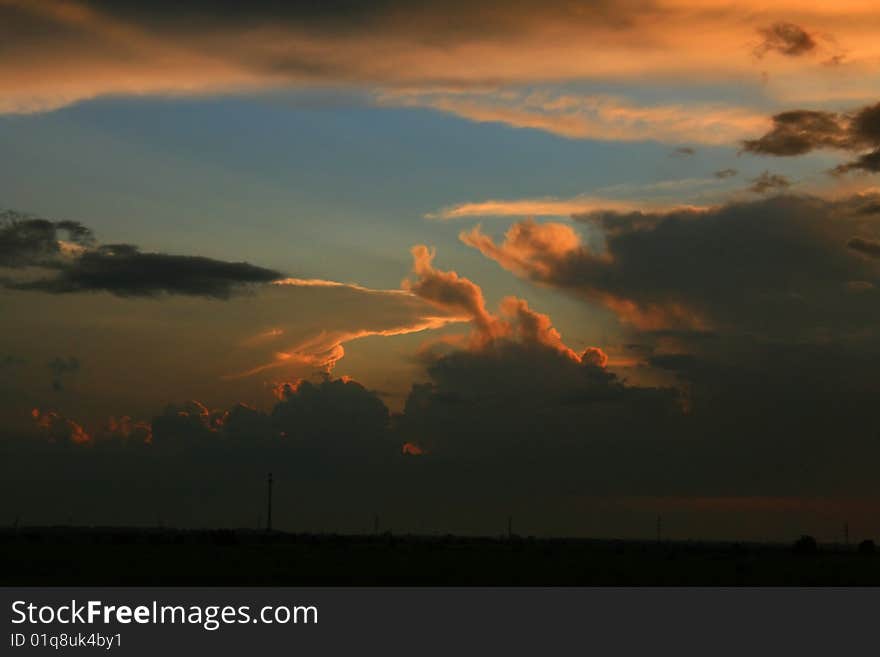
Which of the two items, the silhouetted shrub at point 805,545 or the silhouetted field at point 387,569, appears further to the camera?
the silhouetted shrub at point 805,545

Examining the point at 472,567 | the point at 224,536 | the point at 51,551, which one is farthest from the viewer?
the point at 224,536

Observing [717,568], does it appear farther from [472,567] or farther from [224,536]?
[224,536]

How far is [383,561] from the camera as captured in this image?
100250 millimetres

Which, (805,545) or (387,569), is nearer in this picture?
(387,569)

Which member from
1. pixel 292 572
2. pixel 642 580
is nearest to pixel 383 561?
pixel 292 572

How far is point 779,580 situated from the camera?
86938mm

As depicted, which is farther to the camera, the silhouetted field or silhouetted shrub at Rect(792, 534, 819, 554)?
silhouetted shrub at Rect(792, 534, 819, 554)

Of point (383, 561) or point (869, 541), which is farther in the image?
point (869, 541)

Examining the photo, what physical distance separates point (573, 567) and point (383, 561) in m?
15.4
